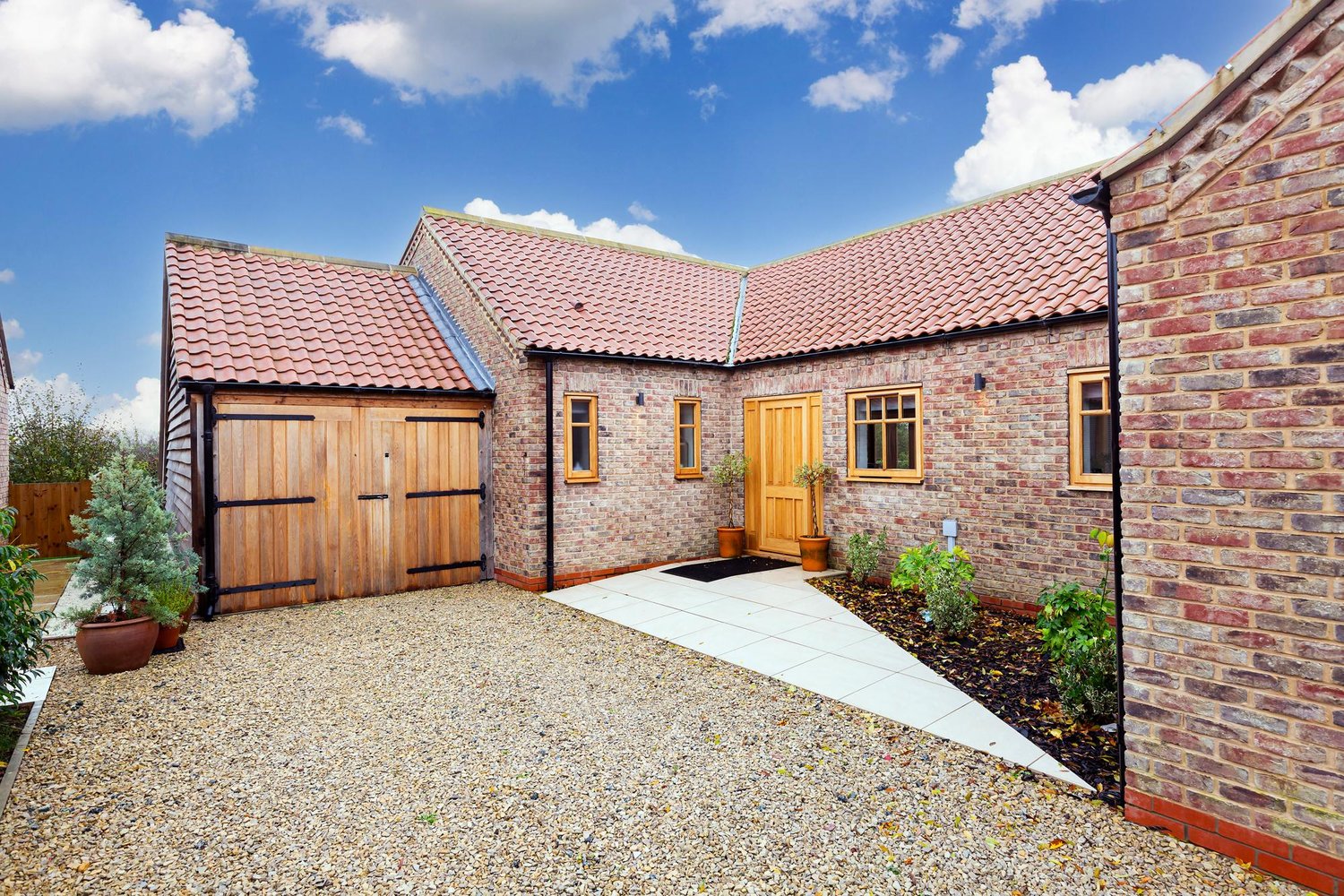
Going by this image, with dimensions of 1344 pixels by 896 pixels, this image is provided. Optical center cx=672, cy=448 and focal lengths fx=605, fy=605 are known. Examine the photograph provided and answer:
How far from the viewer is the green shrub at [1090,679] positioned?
428cm

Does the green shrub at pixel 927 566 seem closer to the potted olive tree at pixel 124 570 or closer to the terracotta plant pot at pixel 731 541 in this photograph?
the terracotta plant pot at pixel 731 541

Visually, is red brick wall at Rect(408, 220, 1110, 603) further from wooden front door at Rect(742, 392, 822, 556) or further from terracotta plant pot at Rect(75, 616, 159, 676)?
terracotta plant pot at Rect(75, 616, 159, 676)

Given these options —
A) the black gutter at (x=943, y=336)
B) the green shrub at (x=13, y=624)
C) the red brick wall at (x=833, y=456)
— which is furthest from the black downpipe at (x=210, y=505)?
the black gutter at (x=943, y=336)

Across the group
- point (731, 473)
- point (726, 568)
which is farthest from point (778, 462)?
point (726, 568)

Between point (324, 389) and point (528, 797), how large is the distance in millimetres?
7014

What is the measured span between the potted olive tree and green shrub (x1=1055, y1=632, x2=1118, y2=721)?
8.22 m

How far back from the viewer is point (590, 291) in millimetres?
11172

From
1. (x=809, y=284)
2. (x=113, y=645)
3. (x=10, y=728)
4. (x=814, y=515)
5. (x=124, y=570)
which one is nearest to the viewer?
(x=10, y=728)

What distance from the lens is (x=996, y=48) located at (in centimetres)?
1045

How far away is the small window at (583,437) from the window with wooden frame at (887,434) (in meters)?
4.00

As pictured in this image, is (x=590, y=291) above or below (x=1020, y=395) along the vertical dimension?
above

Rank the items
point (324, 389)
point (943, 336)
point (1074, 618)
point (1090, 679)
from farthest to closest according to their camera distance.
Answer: point (324, 389), point (943, 336), point (1074, 618), point (1090, 679)

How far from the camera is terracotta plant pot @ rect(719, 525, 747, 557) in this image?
35.4 feet

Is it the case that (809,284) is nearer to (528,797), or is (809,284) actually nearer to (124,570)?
(528,797)
